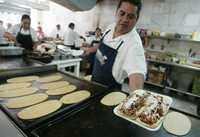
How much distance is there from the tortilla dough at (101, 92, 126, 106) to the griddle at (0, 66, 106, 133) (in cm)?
8

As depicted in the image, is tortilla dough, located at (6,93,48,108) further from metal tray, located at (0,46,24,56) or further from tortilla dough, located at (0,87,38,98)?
metal tray, located at (0,46,24,56)

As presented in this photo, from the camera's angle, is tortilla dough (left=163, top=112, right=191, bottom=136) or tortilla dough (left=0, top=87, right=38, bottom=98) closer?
tortilla dough (left=163, top=112, right=191, bottom=136)

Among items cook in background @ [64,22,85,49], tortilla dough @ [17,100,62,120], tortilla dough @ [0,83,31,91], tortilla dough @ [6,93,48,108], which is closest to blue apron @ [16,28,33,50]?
cook in background @ [64,22,85,49]

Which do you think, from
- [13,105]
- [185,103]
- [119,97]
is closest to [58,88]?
[13,105]

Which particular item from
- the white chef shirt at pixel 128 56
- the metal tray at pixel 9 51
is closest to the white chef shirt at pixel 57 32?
the metal tray at pixel 9 51

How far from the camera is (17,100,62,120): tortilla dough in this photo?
0.87 m

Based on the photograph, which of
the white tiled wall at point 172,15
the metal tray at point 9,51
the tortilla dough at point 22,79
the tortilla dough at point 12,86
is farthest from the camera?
the white tiled wall at point 172,15

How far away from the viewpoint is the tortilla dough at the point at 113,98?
1.06 meters

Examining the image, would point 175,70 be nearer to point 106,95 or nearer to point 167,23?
point 167,23

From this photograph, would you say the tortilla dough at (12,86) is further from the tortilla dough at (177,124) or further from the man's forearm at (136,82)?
the tortilla dough at (177,124)

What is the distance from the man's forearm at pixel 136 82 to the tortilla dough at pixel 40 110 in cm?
51

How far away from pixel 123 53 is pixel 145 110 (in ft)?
2.09

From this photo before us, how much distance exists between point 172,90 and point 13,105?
377 cm

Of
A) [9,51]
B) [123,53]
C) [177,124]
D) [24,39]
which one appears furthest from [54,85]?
[24,39]
